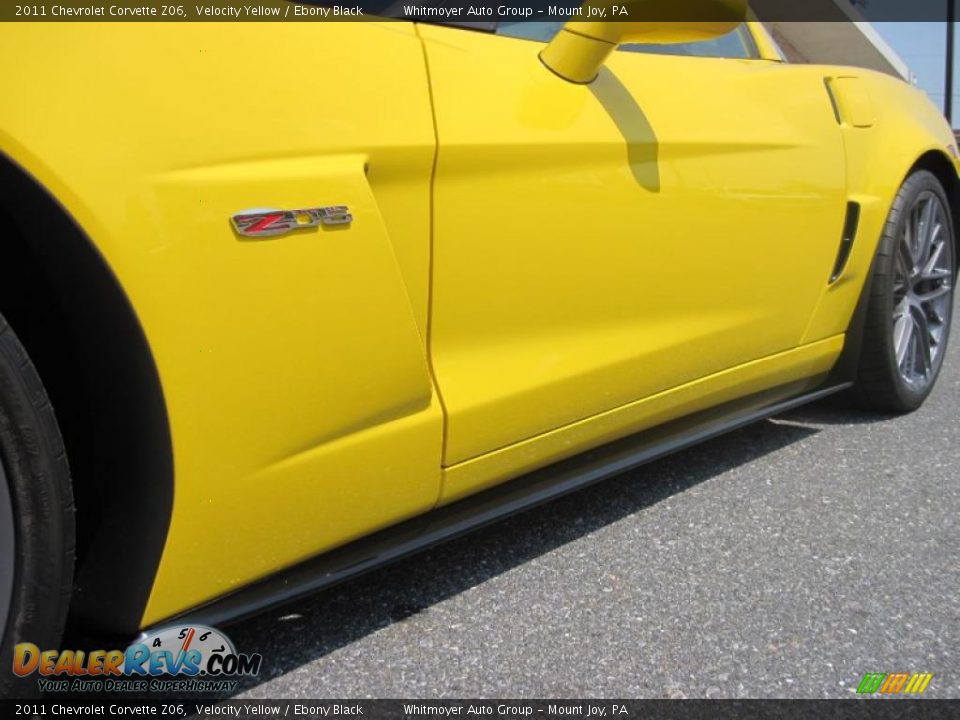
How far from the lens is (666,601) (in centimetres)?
188

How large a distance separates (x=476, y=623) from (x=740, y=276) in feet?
3.26

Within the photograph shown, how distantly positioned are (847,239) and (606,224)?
1059 mm

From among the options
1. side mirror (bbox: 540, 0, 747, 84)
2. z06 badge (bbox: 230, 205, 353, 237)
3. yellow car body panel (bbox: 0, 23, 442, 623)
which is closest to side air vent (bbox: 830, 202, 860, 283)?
side mirror (bbox: 540, 0, 747, 84)

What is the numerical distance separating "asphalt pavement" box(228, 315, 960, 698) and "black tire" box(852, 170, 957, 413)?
37cm

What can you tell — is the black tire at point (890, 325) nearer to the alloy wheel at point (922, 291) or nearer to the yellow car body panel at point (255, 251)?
the alloy wheel at point (922, 291)

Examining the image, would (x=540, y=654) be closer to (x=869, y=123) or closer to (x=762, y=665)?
(x=762, y=665)

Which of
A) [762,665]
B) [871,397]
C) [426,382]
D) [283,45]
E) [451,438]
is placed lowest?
[871,397]

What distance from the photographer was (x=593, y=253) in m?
1.81

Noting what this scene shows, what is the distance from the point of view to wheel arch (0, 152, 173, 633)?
118 centimetres

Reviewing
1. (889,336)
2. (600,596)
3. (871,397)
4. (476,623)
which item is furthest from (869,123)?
(476,623)

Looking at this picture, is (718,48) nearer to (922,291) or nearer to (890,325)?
(890,325)

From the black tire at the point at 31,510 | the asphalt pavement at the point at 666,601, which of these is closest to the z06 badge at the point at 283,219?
the black tire at the point at 31,510

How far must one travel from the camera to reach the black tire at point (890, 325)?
2754mm

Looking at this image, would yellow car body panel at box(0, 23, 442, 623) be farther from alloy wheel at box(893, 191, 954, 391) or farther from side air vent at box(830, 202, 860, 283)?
alloy wheel at box(893, 191, 954, 391)
